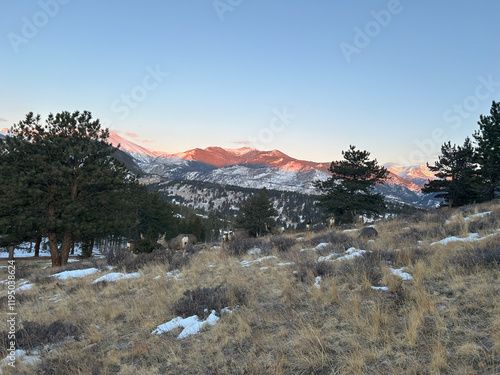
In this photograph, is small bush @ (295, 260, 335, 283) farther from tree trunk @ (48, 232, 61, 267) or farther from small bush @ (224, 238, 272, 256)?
tree trunk @ (48, 232, 61, 267)

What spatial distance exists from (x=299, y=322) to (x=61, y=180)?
19594mm

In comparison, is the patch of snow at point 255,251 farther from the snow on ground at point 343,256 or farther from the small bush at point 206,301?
the small bush at point 206,301

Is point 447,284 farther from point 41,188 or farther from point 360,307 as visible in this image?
point 41,188

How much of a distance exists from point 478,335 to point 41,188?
2304 cm

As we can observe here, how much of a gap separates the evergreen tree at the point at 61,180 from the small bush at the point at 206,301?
1543 centimetres

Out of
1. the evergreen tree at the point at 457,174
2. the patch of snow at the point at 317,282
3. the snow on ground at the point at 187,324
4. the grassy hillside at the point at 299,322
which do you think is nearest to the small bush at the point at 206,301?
the grassy hillside at the point at 299,322

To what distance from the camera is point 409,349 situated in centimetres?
328

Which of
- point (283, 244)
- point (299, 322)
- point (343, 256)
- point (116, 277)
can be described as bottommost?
point (116, 277)

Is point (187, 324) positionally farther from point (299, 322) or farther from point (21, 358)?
point (21, 358)

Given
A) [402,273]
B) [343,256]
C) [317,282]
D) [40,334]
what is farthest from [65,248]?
[402,273]

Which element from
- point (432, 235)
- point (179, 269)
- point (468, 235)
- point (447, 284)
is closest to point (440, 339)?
point (447, 284)

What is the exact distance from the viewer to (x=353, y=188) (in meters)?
31.5

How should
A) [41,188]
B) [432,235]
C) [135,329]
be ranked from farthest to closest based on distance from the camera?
[41,188] < [432,235] < [135,329]

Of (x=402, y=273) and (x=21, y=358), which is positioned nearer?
(x=21, y=358)
